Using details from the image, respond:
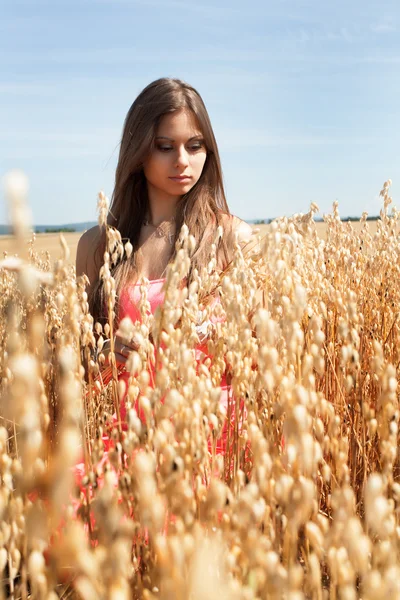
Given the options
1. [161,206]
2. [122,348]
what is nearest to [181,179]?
[161,206]

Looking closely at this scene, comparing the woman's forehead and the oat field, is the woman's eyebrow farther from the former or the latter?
the oat field

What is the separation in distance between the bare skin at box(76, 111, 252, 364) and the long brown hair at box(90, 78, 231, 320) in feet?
0.12

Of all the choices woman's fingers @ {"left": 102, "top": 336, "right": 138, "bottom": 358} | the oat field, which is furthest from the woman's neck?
the oat field

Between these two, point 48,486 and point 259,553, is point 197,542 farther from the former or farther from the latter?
point 48,486

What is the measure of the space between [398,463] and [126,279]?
3.91 ft

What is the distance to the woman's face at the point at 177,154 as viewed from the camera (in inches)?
88.8

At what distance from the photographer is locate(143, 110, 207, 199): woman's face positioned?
7.40 ft

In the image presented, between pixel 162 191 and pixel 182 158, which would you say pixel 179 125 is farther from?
pixel 162 191

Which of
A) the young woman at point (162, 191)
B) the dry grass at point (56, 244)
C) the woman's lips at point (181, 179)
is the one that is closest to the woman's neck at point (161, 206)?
the young woman at point (162, 191)

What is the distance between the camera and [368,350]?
5.68 ft

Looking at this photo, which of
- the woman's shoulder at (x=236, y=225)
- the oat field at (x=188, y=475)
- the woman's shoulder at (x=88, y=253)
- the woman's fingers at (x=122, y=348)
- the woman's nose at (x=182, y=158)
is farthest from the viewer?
the woman's shoulder at (x=88, y=253)

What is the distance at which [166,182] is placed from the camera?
230 centimetres

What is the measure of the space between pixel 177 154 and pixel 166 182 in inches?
4.5

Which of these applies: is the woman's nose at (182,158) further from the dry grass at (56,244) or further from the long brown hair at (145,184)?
the dry grass at (56,244)
